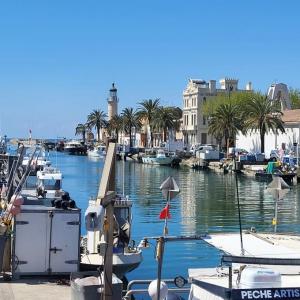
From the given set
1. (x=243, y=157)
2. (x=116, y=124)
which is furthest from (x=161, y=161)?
(x=116, y=124)

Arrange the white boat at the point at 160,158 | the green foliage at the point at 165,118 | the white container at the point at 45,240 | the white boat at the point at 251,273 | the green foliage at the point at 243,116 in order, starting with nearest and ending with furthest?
the white boat at the point at 251,273 → the white container at the point at 45,240 → the green foliage at the point at 243,116 → the white boat at the point at 160,158 → the green foliage at the point at 165,118

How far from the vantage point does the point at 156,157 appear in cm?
11438

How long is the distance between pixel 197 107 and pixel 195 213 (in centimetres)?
9475

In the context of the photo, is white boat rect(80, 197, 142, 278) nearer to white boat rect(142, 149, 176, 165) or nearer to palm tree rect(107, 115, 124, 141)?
white boat rect(142, 149, 176, 165)

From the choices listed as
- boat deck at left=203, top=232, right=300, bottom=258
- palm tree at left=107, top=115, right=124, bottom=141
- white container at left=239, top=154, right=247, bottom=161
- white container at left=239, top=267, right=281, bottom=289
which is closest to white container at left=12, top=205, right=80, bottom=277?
boat deck at left=203, top=232, right=300, bottom=258

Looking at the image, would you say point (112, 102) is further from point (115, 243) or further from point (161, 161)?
point (115, 243)

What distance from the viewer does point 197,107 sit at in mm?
137750

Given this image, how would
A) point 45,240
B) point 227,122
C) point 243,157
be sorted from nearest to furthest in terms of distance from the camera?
point 45,240
point 243,157
point 227,122

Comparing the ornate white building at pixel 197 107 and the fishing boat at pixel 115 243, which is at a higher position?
the ornate white building at pixel 197 107

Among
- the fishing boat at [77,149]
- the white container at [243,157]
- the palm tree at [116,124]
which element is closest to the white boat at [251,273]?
the white container at [243,157]

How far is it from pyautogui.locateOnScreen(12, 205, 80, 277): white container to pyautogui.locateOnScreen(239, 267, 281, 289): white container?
5.42m

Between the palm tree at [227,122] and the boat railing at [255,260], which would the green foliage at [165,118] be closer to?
the palm tree at [227,122]

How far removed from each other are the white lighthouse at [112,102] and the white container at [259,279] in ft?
527

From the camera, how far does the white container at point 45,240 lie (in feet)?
47.8
